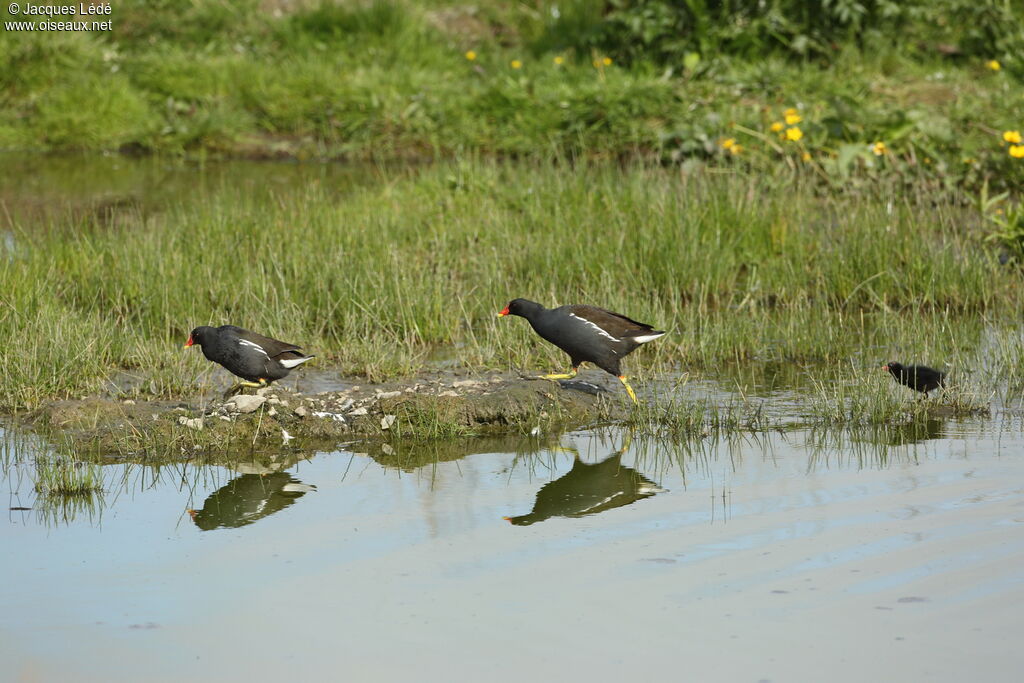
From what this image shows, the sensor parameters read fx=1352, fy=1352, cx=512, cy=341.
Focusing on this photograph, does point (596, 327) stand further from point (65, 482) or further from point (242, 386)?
point (65, 482)

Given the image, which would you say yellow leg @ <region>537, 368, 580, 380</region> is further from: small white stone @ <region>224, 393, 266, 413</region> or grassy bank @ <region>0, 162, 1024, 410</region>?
small white stone @ <region>224, 393, 266, 413</region>

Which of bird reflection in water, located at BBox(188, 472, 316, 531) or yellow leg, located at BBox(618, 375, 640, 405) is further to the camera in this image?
yellow leg, located at BBox(618, 375, 640, 405)

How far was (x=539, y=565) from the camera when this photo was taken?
5.45 meters

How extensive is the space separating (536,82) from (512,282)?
21.2 feet

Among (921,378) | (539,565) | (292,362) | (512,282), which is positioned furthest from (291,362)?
(921,378)

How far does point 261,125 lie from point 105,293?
7569mm

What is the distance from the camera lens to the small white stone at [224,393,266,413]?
289 inches

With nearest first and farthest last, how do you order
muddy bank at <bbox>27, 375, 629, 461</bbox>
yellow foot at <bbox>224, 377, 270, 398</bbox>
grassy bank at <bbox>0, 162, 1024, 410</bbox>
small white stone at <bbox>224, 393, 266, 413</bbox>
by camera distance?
muddy bank at <bbox>27, 375, 629, 461</bbox> → small white stone at <bbox>224, 393, 266, 413</bbox> → yellow foot at <bbox>224, 377, 270, 398</bbox> → grassy bank at <bbox>0, 162, 1024, 410</bbox>

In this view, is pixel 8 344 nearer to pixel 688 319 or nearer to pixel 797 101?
pixel 688 319

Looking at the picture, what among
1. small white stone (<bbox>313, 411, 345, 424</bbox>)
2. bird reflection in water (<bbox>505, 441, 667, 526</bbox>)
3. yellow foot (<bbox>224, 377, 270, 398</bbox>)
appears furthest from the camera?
yellow foot (<bbox>224, 377, 270, 398</bbox>)

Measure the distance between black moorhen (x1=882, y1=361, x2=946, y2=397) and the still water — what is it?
1.82ft

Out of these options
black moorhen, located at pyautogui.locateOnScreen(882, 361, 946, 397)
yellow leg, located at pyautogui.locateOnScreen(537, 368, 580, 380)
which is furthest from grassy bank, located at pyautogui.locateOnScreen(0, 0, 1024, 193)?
yellow leg, located at pyautogui.locateOnScreen(537, 368, 580, 380)

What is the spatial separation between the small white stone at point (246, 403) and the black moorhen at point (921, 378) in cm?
366

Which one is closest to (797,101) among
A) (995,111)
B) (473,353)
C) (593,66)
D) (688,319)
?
(995,111)
